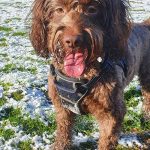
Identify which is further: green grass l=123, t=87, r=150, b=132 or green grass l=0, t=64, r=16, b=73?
green grass l=0, t=64, r=16, b=73

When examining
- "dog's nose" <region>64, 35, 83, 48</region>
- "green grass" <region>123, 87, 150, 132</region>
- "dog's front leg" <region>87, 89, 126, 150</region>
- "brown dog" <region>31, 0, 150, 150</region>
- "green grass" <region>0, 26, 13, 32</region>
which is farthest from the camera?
"green grass" <region>0, 26, 13, 32</region>

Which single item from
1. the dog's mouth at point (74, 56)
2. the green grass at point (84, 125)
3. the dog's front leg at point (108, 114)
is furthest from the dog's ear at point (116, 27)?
the green grass at point (84, 125)

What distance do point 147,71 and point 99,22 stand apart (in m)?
2.61

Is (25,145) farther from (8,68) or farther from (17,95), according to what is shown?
(8,68)

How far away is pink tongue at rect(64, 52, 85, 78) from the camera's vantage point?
14.4 ft

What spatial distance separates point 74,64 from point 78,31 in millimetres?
585

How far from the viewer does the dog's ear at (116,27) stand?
179 inches

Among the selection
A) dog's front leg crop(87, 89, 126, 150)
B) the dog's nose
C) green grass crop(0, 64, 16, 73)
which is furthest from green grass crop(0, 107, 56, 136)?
green grass crop(0, 64, 16, 73)

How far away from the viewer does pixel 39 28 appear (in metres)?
4.82

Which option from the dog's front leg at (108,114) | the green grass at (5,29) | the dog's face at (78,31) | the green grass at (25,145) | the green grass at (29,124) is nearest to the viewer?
the dog's face at (78,31)

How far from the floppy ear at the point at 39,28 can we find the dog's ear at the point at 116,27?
78 cm

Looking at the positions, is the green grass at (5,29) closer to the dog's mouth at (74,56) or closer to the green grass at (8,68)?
the green grass at (8,68)

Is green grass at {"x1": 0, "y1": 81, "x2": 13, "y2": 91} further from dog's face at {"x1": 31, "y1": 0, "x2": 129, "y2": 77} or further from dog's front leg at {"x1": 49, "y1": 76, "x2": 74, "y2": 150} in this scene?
dog's face at {"x1": 31, "y1": 0, "x2": 129, "y2": 77}

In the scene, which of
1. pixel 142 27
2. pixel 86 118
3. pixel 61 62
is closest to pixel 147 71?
pixel 142 27
